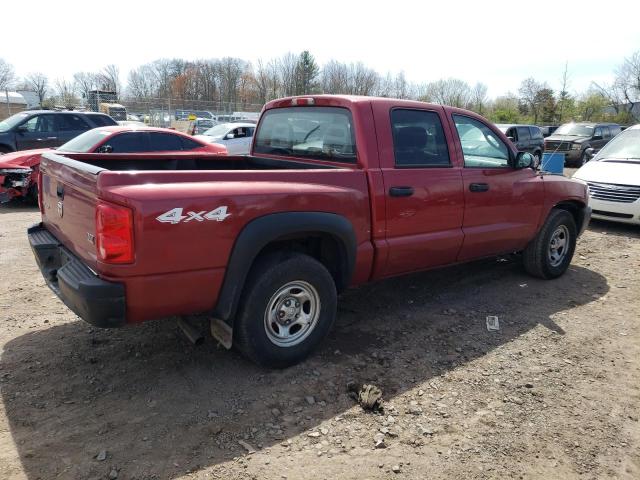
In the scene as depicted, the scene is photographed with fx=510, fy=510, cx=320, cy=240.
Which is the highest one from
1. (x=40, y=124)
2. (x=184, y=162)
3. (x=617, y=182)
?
(x=40, y=124)

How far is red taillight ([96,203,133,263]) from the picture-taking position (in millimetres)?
2732

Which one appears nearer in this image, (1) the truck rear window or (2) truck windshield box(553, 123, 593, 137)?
(1) the truck rear window

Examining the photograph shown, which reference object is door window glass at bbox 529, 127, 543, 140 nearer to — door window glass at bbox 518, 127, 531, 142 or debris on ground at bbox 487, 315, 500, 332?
door window glass at bbox 518, 127, 531, 142

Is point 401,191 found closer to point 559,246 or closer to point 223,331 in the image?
point 223,331

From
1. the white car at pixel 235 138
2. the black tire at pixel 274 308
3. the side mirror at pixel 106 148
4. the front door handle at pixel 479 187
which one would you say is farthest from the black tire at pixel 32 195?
the front door handle at pixel 479 187

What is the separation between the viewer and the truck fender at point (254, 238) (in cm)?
312

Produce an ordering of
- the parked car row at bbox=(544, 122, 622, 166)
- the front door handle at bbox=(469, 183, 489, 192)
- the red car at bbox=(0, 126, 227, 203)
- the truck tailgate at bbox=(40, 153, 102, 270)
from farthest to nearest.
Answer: the parked car row at bbox=(544, 122, 622, 166), the red car at bbox=(0, 126, 227, 203), the front door handle at bbox=(469, 183, 489, 192), the truck tailgate at bbox=(40, 153, 102, 270)

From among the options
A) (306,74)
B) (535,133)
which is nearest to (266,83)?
(306,74)

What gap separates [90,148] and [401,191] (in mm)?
6480

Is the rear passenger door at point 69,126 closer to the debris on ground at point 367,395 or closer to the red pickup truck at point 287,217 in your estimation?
the red pickup truck at point 287,217

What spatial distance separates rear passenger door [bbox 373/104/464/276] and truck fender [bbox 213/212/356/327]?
0.72 m

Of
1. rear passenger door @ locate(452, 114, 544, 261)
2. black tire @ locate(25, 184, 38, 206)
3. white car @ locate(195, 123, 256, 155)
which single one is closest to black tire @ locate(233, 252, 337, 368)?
rear passenger door @ locate(452, 114, 544, 261)

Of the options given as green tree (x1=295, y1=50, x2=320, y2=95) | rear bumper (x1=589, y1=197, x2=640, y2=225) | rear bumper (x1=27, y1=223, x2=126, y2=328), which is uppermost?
green tree (x1=295, y1=50, x2=320, y2=95)

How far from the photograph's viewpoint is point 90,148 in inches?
336
